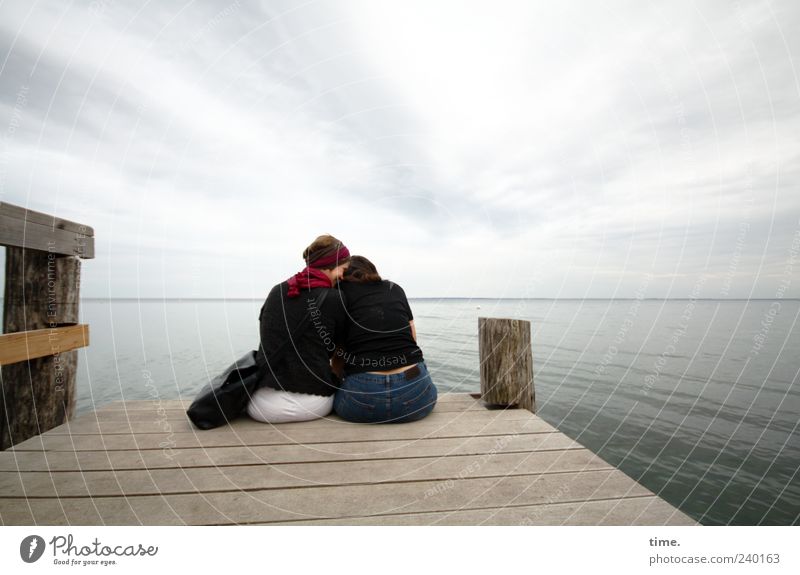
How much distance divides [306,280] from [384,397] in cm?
136

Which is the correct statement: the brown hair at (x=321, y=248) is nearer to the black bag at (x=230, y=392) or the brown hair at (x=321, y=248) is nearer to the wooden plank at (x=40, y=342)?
the black bag at (x=230, y=392)

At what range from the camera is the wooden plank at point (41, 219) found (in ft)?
10.3

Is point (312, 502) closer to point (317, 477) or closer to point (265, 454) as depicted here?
point (317, 477)

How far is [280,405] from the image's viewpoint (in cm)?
374

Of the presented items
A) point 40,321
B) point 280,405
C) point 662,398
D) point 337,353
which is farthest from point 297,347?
point 662,398

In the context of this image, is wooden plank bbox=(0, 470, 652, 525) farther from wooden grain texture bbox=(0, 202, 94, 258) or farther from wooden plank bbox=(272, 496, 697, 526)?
wooden grain texture bbox=(0, 202, 94, 258)

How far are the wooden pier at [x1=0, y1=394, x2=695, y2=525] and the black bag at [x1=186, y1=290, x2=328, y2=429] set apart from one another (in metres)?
0.12

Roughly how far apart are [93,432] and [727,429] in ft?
35.9

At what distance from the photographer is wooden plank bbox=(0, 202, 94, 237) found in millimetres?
3139

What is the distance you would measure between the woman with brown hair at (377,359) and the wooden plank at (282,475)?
0.80m

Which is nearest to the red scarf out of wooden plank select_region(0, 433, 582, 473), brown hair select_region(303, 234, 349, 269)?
brown hair select_region(303, 234, 349, 269)

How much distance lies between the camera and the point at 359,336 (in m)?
3.82

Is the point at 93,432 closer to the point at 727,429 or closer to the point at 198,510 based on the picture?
the point at 198,510

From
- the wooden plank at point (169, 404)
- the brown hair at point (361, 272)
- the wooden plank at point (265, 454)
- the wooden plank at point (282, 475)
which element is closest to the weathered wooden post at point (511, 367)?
the wooden plank at point (169, 404)
